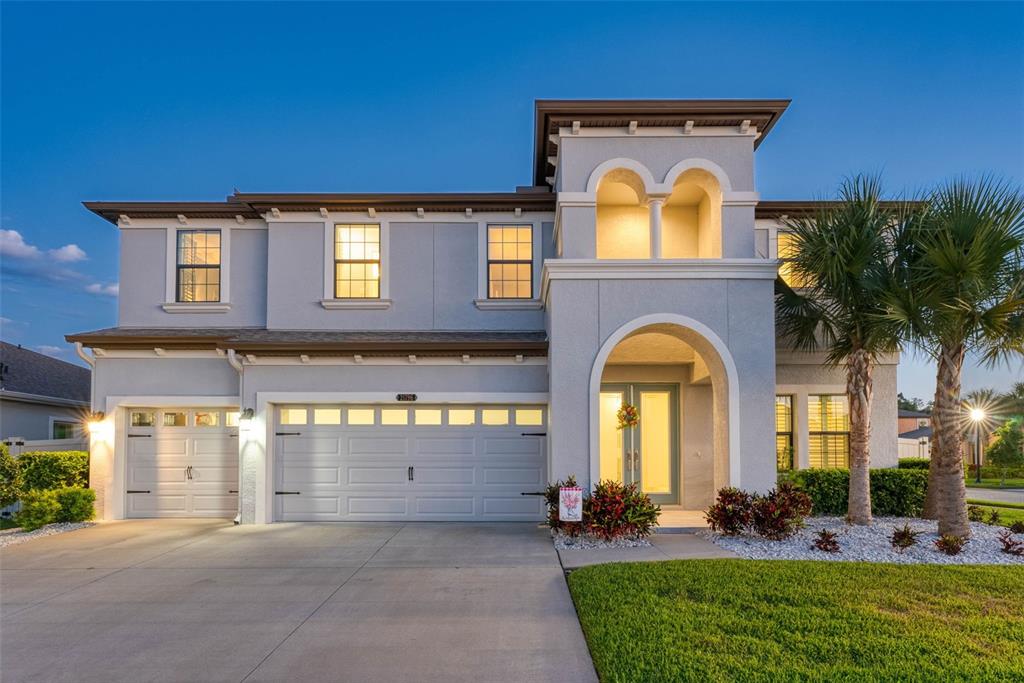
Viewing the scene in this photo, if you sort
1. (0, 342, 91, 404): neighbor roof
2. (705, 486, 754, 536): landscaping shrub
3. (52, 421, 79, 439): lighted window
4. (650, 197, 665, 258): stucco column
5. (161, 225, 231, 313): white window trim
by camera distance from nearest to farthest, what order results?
(705, 486, 754, 536): landscaping shrub → (650, 197, 665, 258): stucco column → (161, 225, 231, 313): white window trim → (0, 342, 91, 404): neighbor roof → (52, 421, 79, 439): lighted window

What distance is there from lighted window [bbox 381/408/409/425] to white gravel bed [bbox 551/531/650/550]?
4082mm

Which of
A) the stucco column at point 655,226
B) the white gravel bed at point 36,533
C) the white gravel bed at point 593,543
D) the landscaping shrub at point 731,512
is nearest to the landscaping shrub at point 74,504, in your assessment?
the white gravel bed at point 36,533

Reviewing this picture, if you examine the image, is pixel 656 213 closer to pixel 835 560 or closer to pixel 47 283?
pixel 835 560

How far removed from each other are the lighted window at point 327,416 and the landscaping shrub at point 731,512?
23.9 feet

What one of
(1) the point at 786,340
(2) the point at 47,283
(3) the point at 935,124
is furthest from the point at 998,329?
(2) the point at 47,283

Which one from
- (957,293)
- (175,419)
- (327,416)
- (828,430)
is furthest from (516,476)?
(957,293)

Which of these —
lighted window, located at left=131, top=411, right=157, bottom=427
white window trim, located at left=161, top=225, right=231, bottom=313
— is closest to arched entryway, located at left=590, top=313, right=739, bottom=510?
white window trim, located at left=161, top=225, right=231, bottom=313

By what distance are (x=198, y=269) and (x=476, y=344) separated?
6.86 metres

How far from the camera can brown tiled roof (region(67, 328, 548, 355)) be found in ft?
37.9

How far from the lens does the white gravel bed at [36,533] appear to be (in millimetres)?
10461

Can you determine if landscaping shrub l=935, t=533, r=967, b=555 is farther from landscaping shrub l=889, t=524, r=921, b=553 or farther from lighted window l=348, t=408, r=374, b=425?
lighted window l=348, t=408, r=374, b=425

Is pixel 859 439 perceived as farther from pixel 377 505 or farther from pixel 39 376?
Answer: pixel 39 376

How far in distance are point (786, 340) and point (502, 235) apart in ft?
21.1

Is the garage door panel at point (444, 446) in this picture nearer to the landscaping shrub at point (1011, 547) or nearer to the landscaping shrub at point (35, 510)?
the landscaping shrub at point (35, 510)
